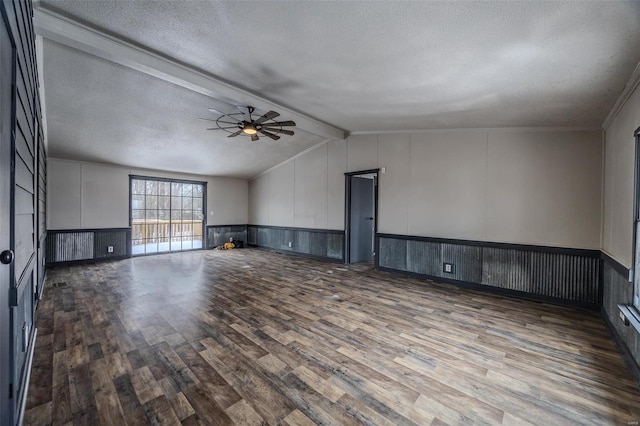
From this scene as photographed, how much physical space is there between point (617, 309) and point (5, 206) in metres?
4.71

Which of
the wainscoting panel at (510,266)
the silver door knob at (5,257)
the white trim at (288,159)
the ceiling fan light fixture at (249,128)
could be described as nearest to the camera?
the silver door knob at (5,257)

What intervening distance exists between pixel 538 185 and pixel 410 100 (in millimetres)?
2295

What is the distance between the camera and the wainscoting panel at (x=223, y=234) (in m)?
8.69

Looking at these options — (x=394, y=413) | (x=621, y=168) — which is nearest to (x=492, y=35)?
(x=621, y=168)

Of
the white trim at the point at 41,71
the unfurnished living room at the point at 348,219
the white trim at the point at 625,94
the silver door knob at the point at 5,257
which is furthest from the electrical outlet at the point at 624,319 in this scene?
the white trim at the point at 41,71

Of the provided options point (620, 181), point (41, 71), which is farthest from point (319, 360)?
point (41, 71)

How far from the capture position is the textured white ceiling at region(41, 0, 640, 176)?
197cm

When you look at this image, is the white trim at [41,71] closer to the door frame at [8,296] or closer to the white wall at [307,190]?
the door frame at [8,296]

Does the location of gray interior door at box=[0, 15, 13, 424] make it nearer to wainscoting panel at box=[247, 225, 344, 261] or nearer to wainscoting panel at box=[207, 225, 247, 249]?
wainscoting panel at box=[247, 225, 344, 261]

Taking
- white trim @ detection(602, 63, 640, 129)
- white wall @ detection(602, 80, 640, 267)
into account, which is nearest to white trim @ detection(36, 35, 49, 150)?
white trim @ detection(602, 63, 640, 129)

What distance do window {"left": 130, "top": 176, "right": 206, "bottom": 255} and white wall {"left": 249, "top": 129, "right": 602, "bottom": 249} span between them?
4.35 meters

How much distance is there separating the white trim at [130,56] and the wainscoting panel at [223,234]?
5.67m

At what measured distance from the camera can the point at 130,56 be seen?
111 inches

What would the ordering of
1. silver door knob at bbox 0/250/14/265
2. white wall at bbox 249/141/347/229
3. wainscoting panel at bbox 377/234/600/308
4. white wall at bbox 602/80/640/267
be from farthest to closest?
white wall at bbox 249/141/347/229 → wainscoting panel at bbox 377/234/600/308 → white wall at bbox 602/80/640/267 → silver door knob at bbox 0/250/14/265
